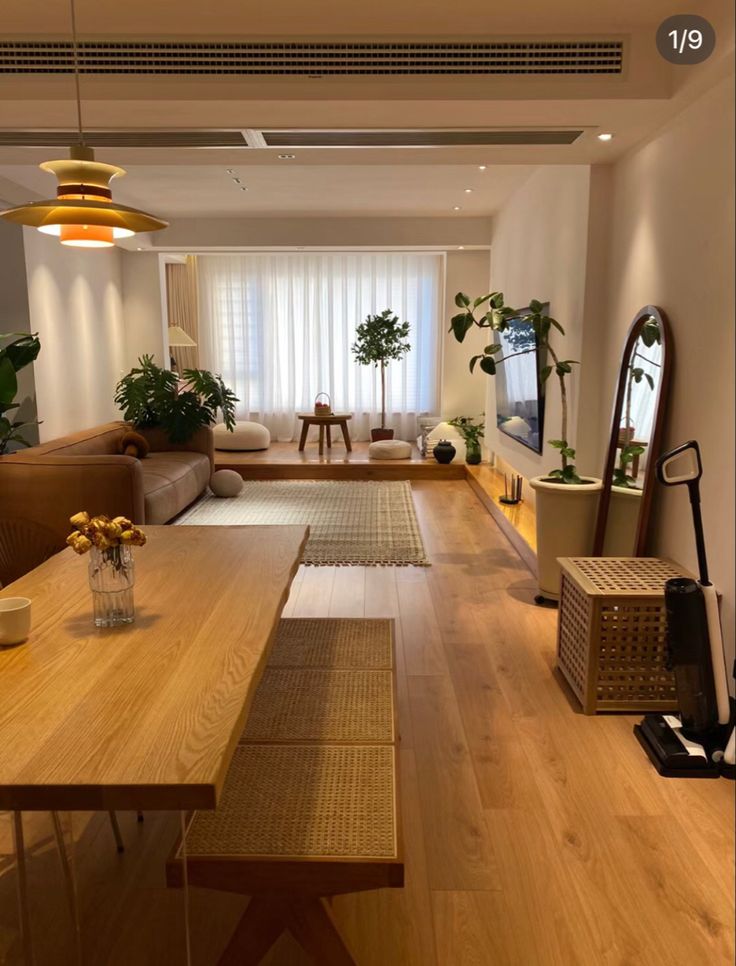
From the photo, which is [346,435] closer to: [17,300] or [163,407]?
[163,407]

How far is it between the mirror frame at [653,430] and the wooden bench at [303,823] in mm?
1565

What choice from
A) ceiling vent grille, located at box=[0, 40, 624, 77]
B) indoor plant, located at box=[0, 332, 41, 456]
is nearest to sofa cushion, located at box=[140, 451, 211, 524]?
indoor plant, located at box=[0, 332, 41, 456]

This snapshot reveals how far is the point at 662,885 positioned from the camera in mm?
1771

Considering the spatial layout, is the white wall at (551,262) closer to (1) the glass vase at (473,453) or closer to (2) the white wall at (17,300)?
(1) the glass vase at (473,453)

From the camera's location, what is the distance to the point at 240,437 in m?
8.35

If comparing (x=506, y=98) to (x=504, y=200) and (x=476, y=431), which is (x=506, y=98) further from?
(x=476, y=431)

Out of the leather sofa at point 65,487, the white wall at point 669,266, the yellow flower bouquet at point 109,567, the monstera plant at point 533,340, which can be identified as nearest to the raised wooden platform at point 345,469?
the monstera plant at point 533,340

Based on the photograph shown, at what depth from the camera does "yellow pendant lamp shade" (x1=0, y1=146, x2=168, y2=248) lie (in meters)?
1.90

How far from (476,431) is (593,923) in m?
6.27

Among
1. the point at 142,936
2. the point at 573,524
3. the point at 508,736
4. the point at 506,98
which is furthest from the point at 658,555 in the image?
the point at 142,936

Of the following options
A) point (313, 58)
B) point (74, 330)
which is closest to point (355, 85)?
point (313, 58)

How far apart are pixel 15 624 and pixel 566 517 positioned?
2578mm

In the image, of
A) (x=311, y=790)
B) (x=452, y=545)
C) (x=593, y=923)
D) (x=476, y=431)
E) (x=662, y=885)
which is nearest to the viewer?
(x=311, y=790)

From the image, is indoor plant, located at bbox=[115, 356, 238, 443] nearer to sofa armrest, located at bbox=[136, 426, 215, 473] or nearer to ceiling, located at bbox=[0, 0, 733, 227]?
sofa armrest, located at bbox=[136, 426, 215, 473]
